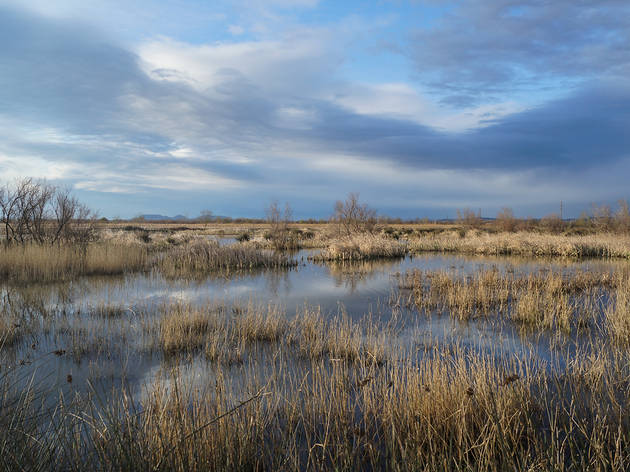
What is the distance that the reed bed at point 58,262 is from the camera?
12.9m

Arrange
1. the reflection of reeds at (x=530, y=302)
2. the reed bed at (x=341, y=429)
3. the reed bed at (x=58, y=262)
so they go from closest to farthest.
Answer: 1. the reed bed at (x=341, y=429)
2. the reflection of reeds at (x=530, y=302)
3. the reed bed at (x=58, y=262)

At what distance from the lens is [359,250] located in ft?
80.0

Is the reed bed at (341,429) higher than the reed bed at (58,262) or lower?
lower

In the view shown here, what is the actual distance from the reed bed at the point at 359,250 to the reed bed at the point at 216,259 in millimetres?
3330

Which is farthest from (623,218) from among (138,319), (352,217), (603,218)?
(138,319)

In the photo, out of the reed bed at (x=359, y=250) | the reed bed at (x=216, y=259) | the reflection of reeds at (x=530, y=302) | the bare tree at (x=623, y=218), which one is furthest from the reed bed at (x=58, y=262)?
the bare tree at (x=623, y=218)

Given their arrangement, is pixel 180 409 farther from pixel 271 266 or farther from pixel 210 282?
pixel 271 266

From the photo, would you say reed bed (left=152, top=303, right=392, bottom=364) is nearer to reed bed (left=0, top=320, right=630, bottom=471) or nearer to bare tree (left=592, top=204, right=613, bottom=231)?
reed bed (left=0, top=320, right=630, bottom=471)

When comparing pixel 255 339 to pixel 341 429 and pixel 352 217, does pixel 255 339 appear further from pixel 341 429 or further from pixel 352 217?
pixel 352 217

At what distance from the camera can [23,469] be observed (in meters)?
2.35

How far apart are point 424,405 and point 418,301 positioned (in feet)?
21.6

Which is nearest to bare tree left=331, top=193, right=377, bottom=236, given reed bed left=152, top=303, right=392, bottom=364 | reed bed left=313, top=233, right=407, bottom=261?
reed bed left=313, top=233, right=407, bottom=261

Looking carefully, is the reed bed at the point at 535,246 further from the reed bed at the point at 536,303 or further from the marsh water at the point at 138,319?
the marsh water at the point at 138,319

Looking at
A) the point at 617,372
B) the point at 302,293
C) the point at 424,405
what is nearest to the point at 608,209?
the point at 302,293
